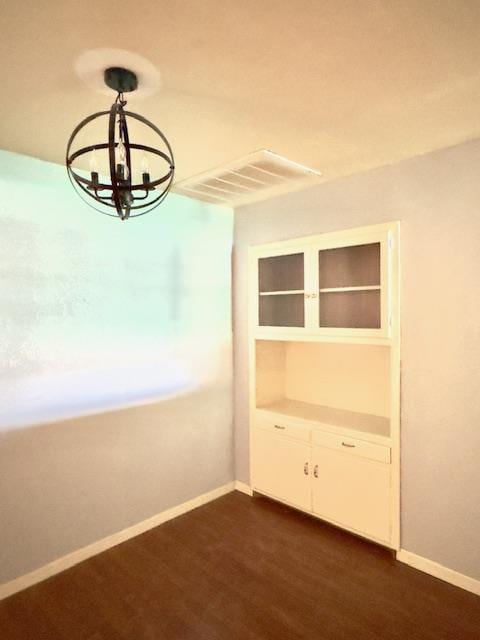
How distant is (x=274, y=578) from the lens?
7.54ft

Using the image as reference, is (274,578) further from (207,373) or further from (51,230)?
(51,230)

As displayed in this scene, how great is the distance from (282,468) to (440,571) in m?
1.20

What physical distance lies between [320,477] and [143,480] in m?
1.32

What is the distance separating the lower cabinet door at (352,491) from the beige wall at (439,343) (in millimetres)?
140

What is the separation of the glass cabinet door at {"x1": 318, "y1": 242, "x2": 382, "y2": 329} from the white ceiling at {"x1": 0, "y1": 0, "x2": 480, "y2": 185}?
2.27 feet

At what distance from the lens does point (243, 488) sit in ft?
11.2

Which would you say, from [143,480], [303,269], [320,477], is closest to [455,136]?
[303,269]

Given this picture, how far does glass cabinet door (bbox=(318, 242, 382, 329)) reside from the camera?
2.52 meters

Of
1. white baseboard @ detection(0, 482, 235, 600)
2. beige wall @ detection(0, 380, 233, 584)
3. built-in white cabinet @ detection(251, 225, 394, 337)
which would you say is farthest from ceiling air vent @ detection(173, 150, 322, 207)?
white baseboard @ detection(0, 482, 235, 600)

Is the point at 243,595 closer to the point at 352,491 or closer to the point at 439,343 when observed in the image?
the point at 352,491

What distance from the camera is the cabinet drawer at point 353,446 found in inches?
97.7

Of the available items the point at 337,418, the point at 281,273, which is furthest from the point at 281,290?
the point at 337,418

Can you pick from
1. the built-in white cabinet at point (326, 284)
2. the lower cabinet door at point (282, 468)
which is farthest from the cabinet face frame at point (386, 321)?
the lower cabinet door at point (282, 468)

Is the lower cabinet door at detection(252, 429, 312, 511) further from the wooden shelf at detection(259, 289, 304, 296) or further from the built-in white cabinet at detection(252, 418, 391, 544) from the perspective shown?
the wooden shelf at detection(259, 289, 304, 296)
